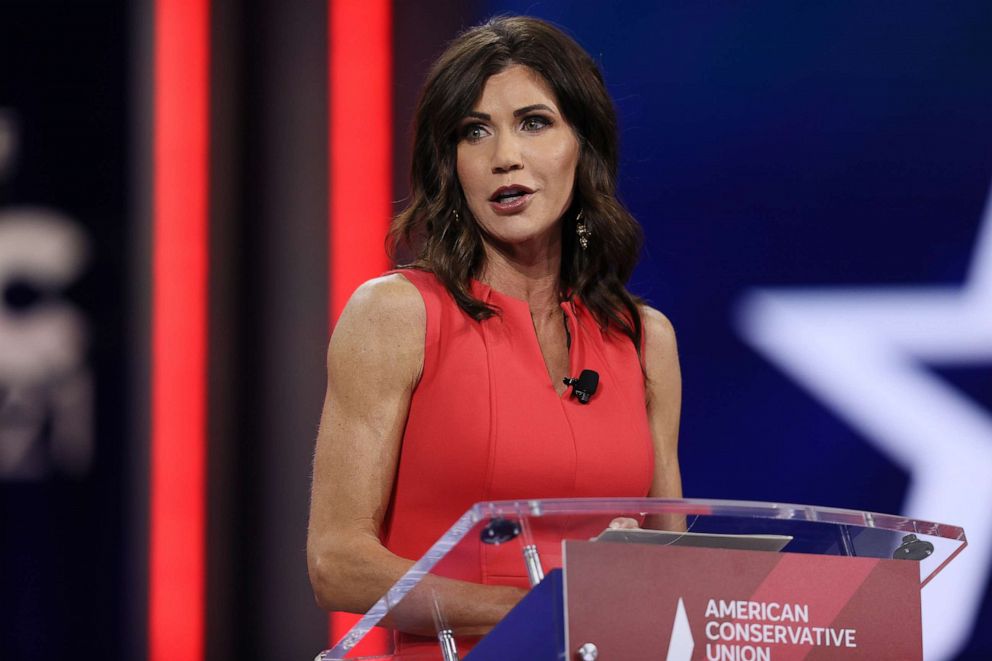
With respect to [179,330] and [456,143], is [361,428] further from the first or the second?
[179,330]

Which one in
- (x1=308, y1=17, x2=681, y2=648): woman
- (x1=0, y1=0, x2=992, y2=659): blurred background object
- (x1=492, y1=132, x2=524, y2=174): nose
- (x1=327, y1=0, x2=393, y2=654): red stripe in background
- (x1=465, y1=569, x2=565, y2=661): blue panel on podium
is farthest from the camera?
(x1=327, y1=0, x2=393, y2=654): red stripe in background

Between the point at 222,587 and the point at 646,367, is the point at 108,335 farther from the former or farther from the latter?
the point at 646,367

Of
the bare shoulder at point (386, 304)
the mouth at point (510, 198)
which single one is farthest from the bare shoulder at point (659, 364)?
the bare shoulder at point (386, 304)

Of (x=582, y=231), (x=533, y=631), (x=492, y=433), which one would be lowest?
(x=533, y=631)

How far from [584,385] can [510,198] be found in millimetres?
315

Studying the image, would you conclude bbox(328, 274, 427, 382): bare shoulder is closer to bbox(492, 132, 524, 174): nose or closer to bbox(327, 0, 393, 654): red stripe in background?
bbox(492, 132, 524, 174): nose

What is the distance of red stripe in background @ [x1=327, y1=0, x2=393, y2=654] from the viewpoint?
9.73 feet

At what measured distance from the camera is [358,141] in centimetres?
300

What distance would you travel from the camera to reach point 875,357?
299 cm

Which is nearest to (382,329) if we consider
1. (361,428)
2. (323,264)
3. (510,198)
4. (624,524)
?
(361,428)

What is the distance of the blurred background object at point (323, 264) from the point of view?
9.25 ft

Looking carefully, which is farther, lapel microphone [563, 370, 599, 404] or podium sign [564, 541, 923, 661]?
lapel microphone [563, 370, 599, 404]

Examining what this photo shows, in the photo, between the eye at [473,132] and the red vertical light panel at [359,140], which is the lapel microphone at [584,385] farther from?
the red vertical light panel at [359,140]

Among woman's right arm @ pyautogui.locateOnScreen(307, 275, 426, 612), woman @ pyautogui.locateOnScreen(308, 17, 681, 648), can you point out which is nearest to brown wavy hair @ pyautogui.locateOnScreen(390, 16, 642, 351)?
woman @ pyautogui.locateOnScreen(308, 17, 681, 648)
